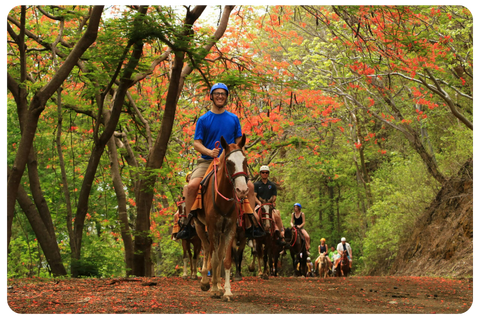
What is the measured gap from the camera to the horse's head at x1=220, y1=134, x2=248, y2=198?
24.6ft

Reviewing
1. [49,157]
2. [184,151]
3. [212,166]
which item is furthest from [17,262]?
[212,166]

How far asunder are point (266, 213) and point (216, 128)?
6.56 metres

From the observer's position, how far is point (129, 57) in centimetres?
1485

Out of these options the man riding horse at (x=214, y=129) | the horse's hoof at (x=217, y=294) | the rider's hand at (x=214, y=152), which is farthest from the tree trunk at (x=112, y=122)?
the horse's hoof at (x=217, y=294)

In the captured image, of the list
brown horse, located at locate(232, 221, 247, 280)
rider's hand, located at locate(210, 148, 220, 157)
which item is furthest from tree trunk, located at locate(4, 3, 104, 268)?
brown horse, located at locate(232, 221, 247, 280)

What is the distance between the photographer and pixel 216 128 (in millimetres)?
9203

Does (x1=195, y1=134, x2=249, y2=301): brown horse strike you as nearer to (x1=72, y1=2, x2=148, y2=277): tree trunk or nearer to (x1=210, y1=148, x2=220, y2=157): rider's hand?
(x1=210, y1=148, x2=220, y2=157): rider's hand

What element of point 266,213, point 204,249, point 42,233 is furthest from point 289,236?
point 204,249

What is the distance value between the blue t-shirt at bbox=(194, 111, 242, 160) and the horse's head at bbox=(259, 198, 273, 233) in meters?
6.17

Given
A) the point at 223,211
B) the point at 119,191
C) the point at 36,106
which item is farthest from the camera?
the point at 119,191

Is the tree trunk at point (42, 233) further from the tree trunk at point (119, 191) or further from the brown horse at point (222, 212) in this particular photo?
the brown horse at point (222, 212)

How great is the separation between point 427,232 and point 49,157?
18.4 metres

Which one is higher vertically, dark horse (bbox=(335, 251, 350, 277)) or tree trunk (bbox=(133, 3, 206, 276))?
tree trunk (bbox=(133, 3, 206, 276))

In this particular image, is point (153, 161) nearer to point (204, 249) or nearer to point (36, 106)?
point (36, 106)
